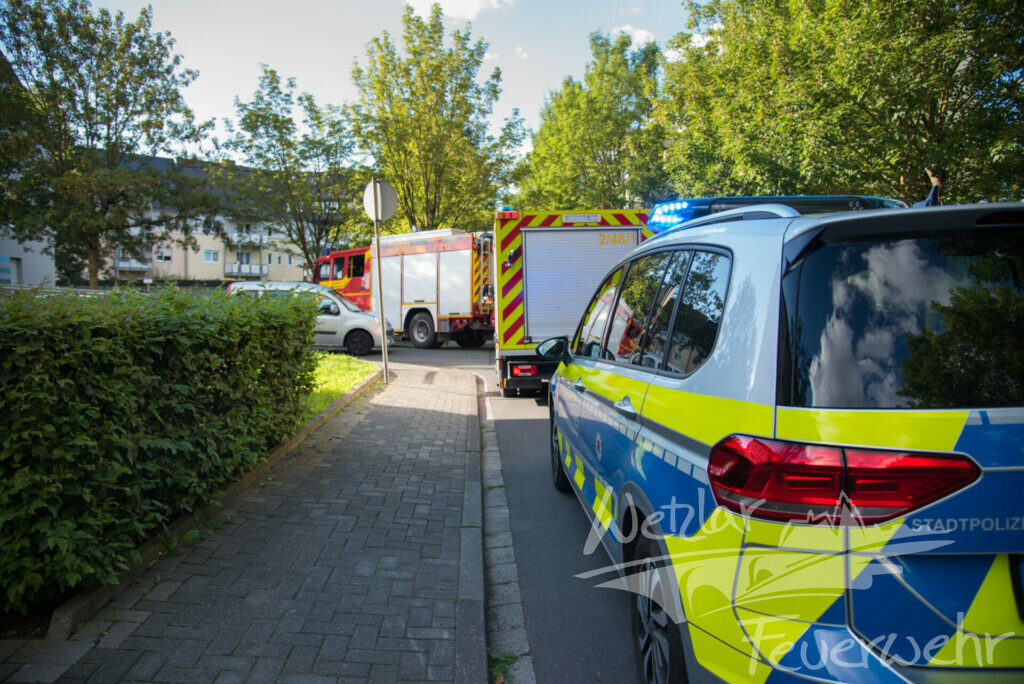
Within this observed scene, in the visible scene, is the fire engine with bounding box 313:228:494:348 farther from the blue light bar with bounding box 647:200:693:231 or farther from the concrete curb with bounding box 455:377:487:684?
the blue light bar with bounding box 647:200:693:231

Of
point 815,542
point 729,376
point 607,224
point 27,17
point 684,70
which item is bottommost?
point 815,542

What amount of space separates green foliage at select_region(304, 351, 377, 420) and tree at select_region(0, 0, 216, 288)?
15470 mm

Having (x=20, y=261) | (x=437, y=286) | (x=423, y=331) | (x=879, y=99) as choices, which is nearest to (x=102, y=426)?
(x=879, y=99)

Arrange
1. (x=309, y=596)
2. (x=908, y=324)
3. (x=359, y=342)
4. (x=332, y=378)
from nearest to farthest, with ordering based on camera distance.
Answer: (x=908, y=324), (x=309, y=596), (x=332, y=378), (x=359, y=342)

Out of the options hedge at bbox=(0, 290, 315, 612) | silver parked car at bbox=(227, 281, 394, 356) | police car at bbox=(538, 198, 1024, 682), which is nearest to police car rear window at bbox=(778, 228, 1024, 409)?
police car at bbox=(538, 198, 1024, 682)

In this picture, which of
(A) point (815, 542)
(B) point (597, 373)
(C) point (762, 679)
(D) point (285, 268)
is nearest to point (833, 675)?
(C) point (762, 679)

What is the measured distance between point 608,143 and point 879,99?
22324mm

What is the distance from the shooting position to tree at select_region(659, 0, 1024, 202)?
898 cm

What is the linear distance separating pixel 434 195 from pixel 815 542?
25692 millimetres

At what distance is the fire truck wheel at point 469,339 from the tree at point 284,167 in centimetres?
1152

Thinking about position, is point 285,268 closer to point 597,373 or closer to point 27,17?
point 27,17

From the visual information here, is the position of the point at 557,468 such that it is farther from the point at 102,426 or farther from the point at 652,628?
the point at 102,426

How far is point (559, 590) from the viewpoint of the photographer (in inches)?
151

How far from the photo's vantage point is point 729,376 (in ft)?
6.52
